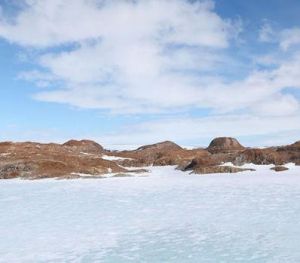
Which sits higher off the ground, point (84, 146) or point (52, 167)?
point (84, 146)

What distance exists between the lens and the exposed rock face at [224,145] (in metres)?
61.3

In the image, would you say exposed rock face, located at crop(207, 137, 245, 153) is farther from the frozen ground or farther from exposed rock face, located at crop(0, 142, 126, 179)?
the frozen ground

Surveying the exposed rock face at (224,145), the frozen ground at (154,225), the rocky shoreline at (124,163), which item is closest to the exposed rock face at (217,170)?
the rocky shoreline at (124,163)

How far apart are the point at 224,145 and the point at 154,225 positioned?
47782mm

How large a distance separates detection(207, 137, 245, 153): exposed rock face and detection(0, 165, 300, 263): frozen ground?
32791mm

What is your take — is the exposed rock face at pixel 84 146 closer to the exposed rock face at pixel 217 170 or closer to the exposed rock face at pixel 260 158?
the exposed rock face at pixel 260 158

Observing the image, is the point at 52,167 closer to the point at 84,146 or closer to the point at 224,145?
the point at 224,145

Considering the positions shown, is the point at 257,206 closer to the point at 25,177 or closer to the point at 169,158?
the point at 25,177

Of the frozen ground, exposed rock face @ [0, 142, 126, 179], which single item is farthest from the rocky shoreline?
the frozen ground

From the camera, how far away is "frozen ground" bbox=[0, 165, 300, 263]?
12.5 meters

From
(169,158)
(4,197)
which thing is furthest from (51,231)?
(169,158)

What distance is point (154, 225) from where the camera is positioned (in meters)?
16.6

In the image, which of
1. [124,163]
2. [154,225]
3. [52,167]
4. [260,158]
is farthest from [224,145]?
[154,225]

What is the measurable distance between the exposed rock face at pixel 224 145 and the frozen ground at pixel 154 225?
108 feet
